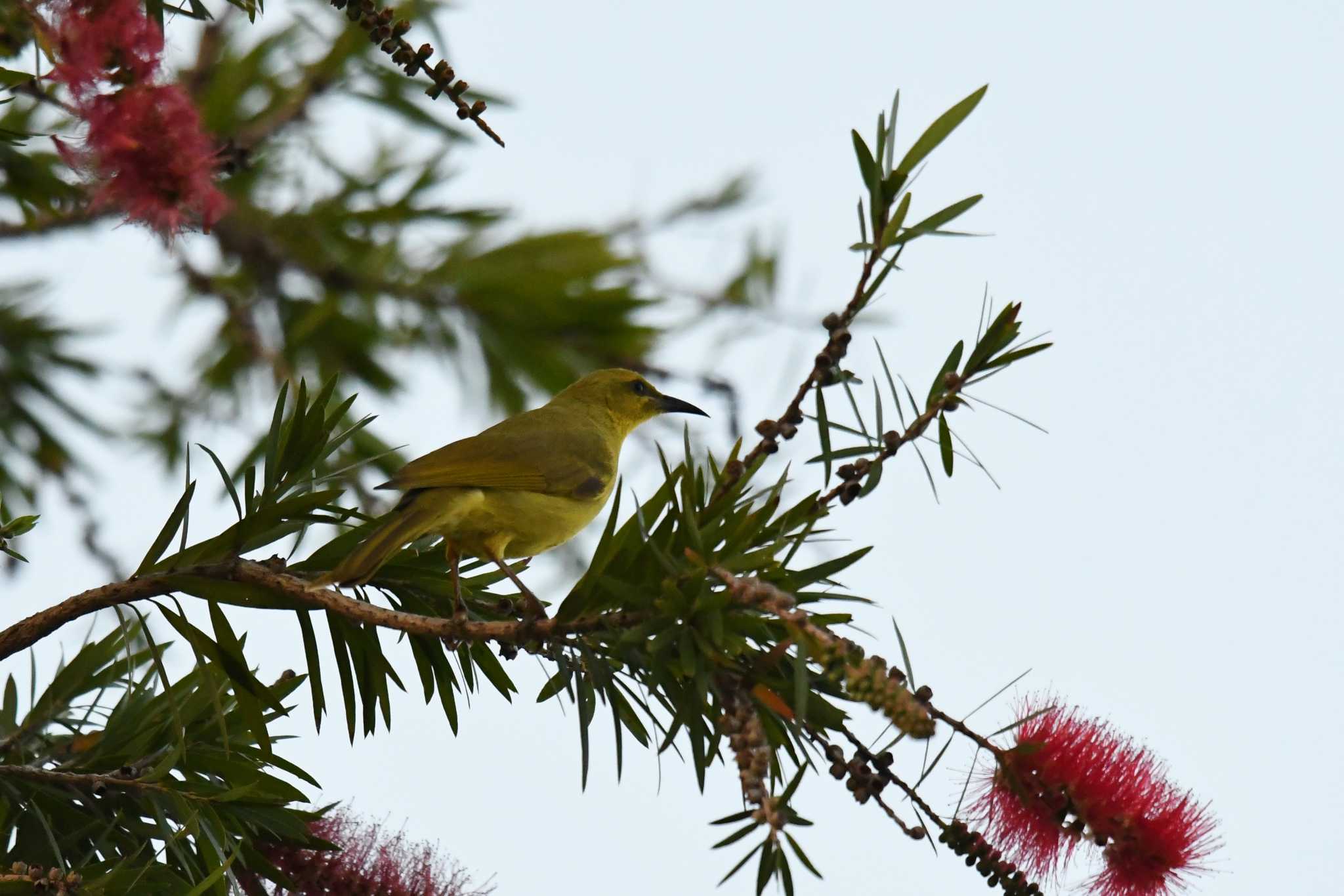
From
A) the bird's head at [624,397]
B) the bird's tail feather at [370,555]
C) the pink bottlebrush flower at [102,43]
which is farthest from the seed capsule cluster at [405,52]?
the bird's head at [624,397]

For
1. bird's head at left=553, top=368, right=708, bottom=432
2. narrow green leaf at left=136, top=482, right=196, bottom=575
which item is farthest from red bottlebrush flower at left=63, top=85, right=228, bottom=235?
bird's head at left=553, top=368, right=708, bottom=432

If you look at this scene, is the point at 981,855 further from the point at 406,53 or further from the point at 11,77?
the point at 11,77

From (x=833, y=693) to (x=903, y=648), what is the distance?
23 cm

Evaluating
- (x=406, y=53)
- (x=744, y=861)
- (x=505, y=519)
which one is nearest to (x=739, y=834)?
(x=744, y=861)

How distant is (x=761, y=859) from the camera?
1.53 metres

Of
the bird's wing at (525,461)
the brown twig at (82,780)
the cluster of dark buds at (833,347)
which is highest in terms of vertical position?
the bird's wing at (525,461)

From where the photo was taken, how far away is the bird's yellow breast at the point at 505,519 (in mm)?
3160

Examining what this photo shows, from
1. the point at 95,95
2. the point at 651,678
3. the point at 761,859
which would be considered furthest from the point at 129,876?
the point at 95,95

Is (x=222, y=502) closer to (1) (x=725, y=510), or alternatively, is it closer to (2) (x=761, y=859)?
(1) (x=725, y=510)

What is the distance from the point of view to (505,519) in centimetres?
337

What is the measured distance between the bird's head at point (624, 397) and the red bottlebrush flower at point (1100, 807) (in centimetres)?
320

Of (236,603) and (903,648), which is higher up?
(903,648)

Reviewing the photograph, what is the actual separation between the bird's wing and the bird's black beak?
0.98 meters

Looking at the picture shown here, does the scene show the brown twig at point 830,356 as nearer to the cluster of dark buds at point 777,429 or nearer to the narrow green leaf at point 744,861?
the cluster of dark buds at point 777,429
